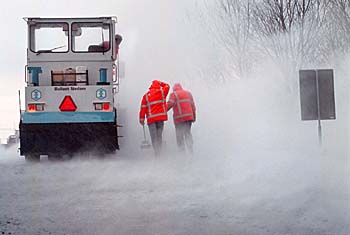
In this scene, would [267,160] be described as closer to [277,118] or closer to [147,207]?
[147,207]

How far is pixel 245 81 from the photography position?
85.1 feet

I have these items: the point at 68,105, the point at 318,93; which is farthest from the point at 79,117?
the point at 318,93

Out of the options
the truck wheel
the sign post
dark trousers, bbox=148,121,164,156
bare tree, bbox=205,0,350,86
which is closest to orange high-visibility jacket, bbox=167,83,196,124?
dark trousers, bbox=148,121,164,156

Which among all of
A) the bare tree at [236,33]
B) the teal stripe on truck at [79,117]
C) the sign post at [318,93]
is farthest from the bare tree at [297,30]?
the teal stripe on truck at [79,117]

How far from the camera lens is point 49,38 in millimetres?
15391

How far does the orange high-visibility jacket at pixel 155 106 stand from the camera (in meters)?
13.9

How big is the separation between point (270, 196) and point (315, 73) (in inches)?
213

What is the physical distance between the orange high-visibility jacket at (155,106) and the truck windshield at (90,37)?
1.95m

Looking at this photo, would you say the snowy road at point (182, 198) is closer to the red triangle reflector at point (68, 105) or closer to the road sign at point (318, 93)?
the road sign at point (318, 93)

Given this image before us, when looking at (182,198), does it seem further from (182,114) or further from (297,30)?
(297,30)

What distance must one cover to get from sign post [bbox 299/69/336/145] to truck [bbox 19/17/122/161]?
4.15m

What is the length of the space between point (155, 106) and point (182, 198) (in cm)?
525

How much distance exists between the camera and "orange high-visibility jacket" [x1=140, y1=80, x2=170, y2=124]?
45.6 feet

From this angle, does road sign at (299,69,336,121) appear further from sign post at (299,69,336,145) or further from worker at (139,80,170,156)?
worker at (139,80,170,156)
